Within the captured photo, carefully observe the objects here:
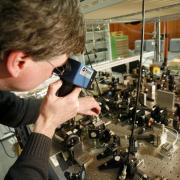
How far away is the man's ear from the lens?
48cm

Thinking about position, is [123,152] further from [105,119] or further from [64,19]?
[64,19]

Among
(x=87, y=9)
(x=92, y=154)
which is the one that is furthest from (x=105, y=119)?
(x=87, y=9)

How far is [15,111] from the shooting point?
36.1 inches

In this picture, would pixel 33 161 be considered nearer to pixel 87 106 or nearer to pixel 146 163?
pixel 87 106

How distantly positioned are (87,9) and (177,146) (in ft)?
2.82

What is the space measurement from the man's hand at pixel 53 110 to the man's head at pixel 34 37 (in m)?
0.07

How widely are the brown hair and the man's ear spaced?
1cm

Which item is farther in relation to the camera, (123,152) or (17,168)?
(123,152)

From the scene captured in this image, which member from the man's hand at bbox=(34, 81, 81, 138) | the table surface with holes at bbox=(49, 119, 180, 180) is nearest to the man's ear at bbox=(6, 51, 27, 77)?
the man's hand at bbox=(34, 81, 81, 138)

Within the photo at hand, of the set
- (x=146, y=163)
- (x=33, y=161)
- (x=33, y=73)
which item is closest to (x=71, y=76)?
(x=33, y=73)

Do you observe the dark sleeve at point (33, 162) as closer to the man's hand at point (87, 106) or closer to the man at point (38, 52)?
the man at point (38, 52)

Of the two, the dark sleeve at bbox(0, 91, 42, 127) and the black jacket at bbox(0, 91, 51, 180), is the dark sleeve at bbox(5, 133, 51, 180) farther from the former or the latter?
the dark sleeve at bbox(0, 91, 42, 127)

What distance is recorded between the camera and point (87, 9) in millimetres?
1094

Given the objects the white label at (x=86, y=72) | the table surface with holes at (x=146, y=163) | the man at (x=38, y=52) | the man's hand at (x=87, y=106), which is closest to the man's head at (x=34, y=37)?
the man at (x=38, y=52)
